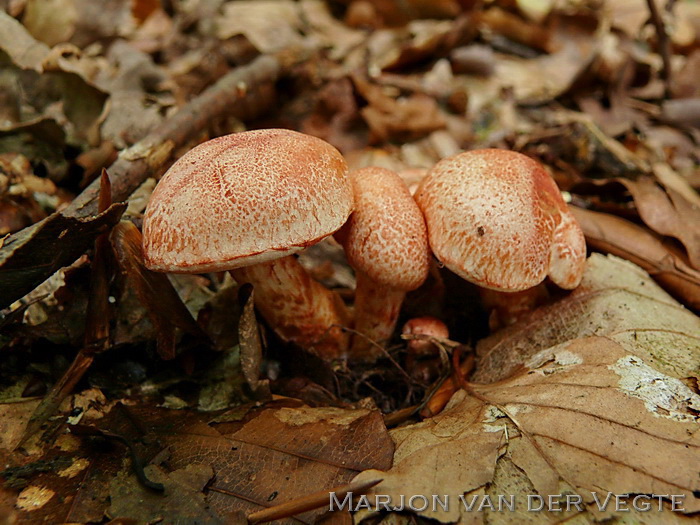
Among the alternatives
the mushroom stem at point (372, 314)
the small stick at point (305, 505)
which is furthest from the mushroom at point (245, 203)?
the small stick at point (305, 505)

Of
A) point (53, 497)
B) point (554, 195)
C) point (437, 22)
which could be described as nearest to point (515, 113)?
point (437, 22)

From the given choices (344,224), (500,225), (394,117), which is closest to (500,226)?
(500,225)

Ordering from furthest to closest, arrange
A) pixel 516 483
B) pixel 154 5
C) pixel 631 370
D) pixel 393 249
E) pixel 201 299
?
pixel 154 5 < pixel 201 299 < pixel 393 249 < pixel 631 370 < pixel 516 483

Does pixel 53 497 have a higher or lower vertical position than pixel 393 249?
lower

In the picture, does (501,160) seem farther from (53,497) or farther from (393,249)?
(53,497)

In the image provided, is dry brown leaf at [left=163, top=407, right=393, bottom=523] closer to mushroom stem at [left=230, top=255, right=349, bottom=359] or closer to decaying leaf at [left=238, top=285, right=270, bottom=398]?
decaying leaf at [left=238, top=285, right=270, bottom=398]

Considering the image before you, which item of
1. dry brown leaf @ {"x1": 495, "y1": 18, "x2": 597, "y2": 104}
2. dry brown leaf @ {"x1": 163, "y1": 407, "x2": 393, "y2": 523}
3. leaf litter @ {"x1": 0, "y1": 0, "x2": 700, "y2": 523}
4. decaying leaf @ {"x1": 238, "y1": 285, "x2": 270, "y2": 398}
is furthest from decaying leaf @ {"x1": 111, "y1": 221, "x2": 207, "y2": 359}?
dry brown leaf @ {"x1": 495, "y1": 18, "x2": 597, "y2": 104}

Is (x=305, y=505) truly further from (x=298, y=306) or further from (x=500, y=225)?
(x=500, y=225)
